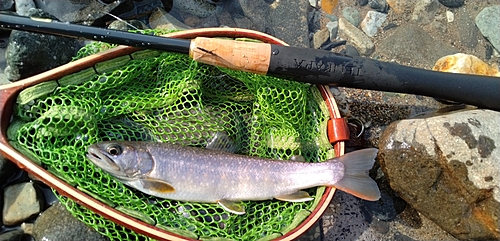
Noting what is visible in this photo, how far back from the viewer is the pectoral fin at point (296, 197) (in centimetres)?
376

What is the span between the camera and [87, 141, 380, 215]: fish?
3713 mm

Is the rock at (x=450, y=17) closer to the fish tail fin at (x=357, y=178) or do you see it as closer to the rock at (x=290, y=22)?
the rock at (x=290, y=22)

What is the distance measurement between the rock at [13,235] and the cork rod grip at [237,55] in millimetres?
2242

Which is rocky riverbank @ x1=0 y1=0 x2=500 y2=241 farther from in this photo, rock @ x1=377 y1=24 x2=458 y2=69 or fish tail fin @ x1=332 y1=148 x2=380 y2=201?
fish tail fin @ x1=332 y1=148 x2=380 y2=201

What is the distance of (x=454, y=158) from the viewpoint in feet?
13.5

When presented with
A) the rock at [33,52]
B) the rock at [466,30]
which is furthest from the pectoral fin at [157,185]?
the rock at [466,30]

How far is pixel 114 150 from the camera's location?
355cm

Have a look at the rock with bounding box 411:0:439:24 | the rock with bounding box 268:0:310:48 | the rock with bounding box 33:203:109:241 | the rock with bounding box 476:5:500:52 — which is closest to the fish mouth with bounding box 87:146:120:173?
the rock with bounding box 33:203:109:241

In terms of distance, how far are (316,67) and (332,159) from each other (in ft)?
2.60

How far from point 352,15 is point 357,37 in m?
0.36

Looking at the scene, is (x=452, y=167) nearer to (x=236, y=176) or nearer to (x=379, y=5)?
(x=236, y=176)

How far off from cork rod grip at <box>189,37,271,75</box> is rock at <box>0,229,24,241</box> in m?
2.24

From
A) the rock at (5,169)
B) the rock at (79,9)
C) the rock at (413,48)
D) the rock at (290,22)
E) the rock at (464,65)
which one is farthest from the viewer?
the rock at (413,48)

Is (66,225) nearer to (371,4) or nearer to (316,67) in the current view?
(316,67)
